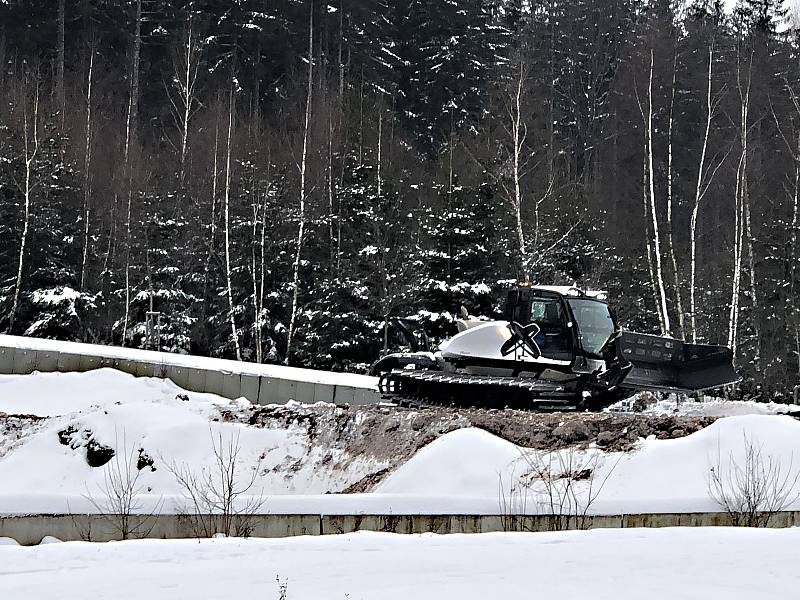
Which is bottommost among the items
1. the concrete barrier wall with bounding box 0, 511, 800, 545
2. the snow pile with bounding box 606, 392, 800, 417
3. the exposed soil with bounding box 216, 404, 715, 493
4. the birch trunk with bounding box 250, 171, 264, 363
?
the concrete barrier wall with bounding box 0, 511, 800, 545

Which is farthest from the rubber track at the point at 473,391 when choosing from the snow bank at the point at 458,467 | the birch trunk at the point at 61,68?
the birch trunk at the point at 61,68

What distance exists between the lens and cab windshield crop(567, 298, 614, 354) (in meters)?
14.9

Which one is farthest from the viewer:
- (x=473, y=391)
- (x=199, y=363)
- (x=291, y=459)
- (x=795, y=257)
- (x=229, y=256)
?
(x=229, y=256)

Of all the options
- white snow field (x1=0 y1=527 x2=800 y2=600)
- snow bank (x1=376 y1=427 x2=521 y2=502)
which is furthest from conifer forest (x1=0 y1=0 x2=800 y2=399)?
white snow field (x1=0 y1=527 x2=800 y2=600)

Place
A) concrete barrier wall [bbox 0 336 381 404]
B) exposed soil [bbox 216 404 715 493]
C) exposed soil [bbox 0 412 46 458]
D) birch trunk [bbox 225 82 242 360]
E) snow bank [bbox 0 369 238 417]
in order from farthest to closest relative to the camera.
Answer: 1. birch trunk [bbox 225 82 242 360]
2. concrete barrier wall [bbox 0 336 381 404]
3. snow bank [bbox 0 369 238 417]
4. exposed soil [bbox 0 412 46 458]
5. exposed soil [bbox 216 404 715 493]

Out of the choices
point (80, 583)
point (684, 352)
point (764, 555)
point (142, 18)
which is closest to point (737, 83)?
point (684, 352)

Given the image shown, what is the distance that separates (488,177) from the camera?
27.5 metres

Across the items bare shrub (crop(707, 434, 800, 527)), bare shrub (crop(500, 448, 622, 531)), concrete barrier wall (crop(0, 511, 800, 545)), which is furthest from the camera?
bare shrub (crop(707, 434, 800, 527))

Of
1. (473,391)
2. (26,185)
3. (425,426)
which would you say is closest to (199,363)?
(473,391)

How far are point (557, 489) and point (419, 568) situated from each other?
13.8 feet

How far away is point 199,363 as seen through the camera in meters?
19.2

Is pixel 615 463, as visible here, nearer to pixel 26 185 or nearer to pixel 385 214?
pixel 385 214

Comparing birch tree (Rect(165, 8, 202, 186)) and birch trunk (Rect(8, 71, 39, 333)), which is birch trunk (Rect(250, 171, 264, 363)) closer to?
birch tree (Rect(165, 8, 202, 186))

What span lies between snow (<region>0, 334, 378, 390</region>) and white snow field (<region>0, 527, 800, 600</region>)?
33.1ft
